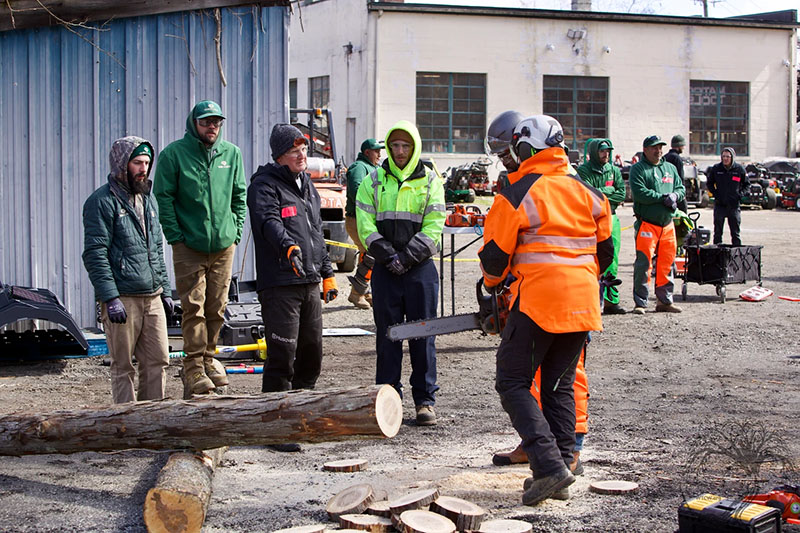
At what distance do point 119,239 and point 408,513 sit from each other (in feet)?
9.52

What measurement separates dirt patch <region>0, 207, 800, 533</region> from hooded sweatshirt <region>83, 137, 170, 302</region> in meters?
1.11

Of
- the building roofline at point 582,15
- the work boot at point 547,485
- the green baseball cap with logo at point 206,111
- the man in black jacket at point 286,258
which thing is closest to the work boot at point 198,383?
the man in black jacket at point 286,258

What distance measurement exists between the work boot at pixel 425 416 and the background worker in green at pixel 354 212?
16.3ft

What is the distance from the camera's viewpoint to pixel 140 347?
6.41 m

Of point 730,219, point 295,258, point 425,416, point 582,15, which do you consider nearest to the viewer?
point 295,258

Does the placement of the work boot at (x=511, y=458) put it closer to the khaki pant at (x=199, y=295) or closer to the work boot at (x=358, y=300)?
the khaki pant at (x=199, y=295)

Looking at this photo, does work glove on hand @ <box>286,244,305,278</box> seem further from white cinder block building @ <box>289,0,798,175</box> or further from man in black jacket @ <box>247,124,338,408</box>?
white cinder block building @ <box>289,0,798,175</box>

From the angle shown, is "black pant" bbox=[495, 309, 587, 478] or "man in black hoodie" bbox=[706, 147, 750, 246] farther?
"man in black hoodie" bbox=[706, 147, 750, 246]

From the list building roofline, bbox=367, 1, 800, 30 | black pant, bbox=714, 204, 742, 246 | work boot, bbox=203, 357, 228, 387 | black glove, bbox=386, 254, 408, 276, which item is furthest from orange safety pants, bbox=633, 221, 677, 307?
building roofline, bbox=367, 1, 800, 30

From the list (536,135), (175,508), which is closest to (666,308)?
(536,135)

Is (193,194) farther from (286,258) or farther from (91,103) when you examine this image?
(91,103)

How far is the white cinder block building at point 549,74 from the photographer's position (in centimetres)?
3566

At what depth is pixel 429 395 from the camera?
6.75 meters

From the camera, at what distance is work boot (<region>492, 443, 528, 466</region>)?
5.64m
